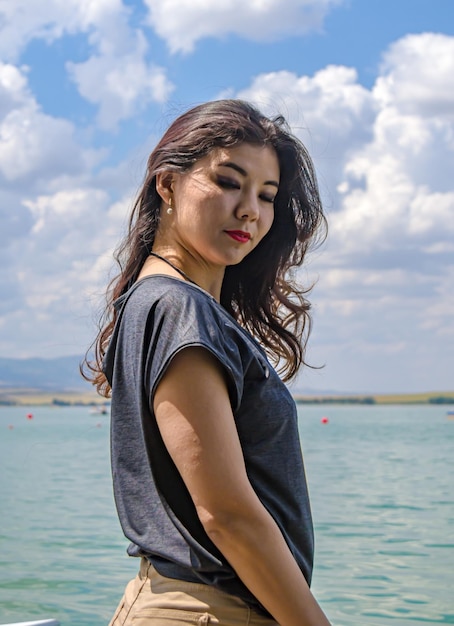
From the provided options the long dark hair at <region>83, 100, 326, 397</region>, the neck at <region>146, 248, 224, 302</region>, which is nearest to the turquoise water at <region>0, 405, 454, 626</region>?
the long dark hair at <region>83, 100, 326, 397</region>

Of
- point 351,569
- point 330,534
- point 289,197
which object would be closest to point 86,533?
point 330,534

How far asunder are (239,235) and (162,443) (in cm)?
43

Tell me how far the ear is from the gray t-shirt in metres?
0.24

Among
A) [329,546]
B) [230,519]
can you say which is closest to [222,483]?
[230,519]

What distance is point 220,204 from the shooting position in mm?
1766

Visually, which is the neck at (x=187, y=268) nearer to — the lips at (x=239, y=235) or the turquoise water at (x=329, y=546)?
the lips at (x=239, y=235)

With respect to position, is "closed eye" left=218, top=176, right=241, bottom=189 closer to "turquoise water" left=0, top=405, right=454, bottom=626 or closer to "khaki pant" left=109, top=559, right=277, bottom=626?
"khaki pant" left=109, top=559, right=277, bottom=626

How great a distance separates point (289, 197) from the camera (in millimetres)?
2043

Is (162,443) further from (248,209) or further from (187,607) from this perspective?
(248,209)

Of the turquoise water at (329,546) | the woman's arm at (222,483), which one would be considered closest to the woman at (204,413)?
the woman's arm at (222,483)

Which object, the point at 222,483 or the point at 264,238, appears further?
the point at 264,238

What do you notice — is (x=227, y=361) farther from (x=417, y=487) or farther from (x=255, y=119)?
(x=417, y=487)

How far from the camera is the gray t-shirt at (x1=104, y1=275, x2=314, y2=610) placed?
154 cm

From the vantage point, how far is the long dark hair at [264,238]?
71.8 inches
